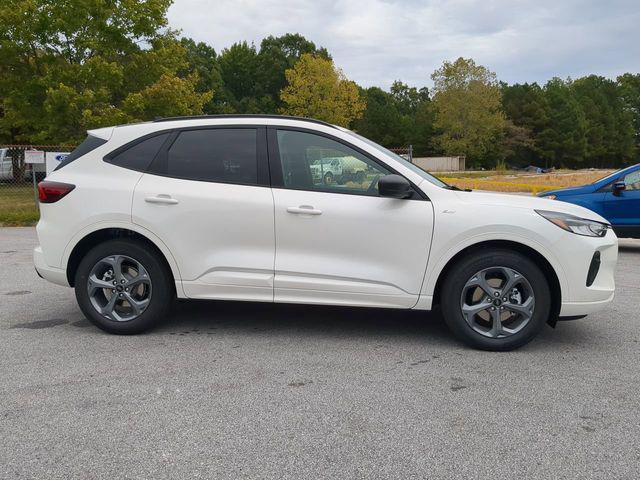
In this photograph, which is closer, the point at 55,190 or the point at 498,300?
the point at 498,300

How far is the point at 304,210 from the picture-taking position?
14.0 ft

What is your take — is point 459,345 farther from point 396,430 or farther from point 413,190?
point 396,430

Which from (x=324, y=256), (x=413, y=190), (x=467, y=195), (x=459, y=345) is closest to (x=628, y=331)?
(x=459, y=345)

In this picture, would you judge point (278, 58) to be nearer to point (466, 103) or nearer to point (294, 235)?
point (466, 103)

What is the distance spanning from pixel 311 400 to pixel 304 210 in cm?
149

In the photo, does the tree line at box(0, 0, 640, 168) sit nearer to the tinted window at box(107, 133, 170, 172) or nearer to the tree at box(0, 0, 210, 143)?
the tree at box(0, 0, 210, 143)

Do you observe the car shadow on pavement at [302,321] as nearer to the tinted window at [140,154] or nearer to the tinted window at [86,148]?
the tinted window at [140,154]

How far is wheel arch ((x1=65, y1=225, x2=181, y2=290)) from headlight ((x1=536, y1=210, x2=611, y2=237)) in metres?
2.88

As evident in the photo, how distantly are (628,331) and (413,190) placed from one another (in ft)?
7.80

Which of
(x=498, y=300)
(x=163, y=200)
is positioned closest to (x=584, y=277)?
(x=498, y=300)

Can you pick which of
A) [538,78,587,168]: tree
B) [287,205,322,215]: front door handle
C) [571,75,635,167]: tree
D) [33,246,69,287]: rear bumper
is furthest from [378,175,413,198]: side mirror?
[571,75,635,167]: tree

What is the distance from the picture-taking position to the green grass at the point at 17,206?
44.8 ft

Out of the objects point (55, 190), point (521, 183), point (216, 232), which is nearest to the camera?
point (216, 232)

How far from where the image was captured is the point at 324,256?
4297mm
